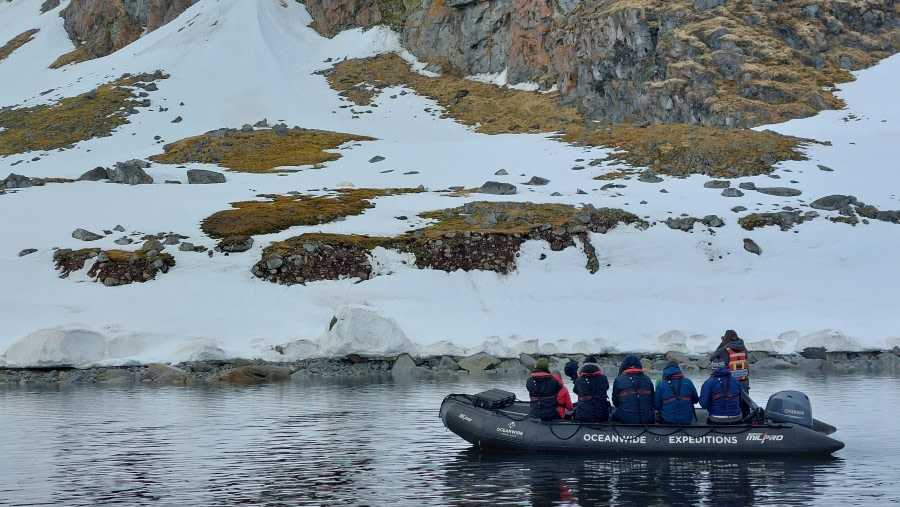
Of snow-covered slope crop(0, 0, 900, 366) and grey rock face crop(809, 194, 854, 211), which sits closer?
snow-covered slope crop(0, 0, 900, 366)

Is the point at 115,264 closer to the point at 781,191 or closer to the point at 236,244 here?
the point at 236,244

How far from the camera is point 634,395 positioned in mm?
24172

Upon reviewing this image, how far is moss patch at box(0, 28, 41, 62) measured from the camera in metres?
165

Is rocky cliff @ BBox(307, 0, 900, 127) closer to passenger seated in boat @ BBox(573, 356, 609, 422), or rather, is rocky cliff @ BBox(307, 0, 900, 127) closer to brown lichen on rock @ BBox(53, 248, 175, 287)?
brown lichen on rock @ BBox(53, 248, 175, 287)

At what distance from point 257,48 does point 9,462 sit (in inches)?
4669

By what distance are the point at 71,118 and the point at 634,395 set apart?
109 meters

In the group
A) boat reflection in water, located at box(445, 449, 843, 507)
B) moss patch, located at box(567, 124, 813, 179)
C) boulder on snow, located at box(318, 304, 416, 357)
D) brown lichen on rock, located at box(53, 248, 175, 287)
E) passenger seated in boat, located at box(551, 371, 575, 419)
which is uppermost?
moss patch, located at box(567, 124, 813, 179)

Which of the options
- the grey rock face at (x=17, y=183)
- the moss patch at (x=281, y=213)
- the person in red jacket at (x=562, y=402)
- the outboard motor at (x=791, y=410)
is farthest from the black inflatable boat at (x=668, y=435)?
the grey rock face at (x=17, y=183)

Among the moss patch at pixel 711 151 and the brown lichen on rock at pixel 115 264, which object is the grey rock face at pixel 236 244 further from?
the moss patch at pixel 711 151

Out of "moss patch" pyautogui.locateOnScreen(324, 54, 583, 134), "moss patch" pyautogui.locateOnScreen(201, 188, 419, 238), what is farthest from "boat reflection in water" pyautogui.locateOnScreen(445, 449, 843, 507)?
"moss patch" pyautogui.locateOnScreen(324, 54, 583, 134)

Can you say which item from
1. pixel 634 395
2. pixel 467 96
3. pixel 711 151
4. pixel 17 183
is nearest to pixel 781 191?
pixel 711 151

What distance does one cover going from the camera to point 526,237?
6128 centimetres

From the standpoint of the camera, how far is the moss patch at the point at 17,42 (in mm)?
165375

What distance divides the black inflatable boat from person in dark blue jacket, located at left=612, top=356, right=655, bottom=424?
0.30 meters
